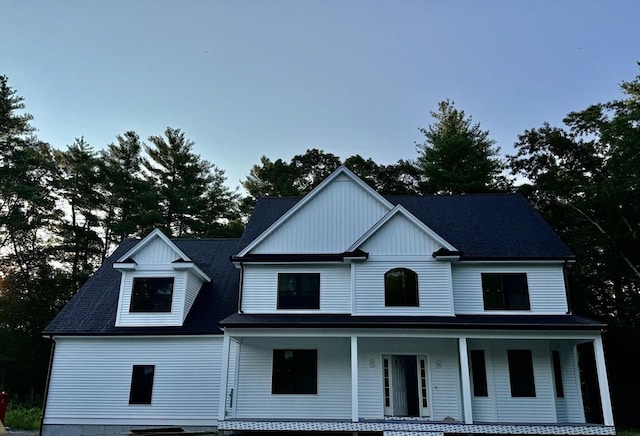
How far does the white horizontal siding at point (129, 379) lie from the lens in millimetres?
15570

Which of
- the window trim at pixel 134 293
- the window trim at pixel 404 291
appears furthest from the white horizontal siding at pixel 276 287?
the window trim at pixel 134 293

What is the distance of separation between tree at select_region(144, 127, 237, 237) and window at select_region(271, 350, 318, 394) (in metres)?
20.7

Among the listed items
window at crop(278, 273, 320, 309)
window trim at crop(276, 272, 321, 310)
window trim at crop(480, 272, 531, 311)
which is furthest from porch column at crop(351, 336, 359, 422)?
window trim at crop(480, 272, 531, 311)

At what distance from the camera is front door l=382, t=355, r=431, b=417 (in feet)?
49.1

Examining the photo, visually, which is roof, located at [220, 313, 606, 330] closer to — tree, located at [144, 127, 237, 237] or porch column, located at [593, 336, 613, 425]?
porch column, located at [593, 336, 613, 425]

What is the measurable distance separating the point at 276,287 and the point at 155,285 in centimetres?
481

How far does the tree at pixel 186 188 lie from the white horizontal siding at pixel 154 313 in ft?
58.5

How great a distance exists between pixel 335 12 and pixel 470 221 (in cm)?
967

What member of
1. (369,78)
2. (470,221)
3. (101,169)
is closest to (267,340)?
(470,221)

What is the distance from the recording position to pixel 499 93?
18.5 m

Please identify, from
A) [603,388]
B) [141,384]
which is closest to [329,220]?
[141,384]

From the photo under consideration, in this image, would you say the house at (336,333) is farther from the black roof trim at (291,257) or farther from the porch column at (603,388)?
the porch column at (603,388)

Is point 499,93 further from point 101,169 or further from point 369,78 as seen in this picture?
point 101,169

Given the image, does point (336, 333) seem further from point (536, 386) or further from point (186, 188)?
point (186, 188)
